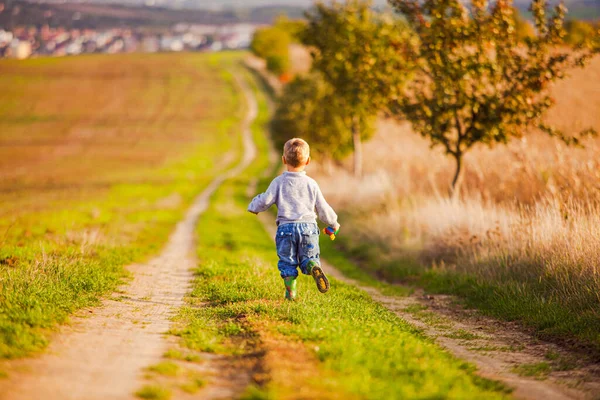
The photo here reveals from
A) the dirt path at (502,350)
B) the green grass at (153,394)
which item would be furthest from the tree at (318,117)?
the green grass at (153,394)

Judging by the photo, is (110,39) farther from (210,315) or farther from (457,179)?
(210,315)

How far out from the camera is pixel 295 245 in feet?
24.2

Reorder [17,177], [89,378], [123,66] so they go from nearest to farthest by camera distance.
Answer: [89,378]
[17,177]
[123,66]

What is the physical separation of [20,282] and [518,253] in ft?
26.8

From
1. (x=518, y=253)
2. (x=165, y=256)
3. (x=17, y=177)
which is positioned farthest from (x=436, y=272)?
(x=17, y=177)

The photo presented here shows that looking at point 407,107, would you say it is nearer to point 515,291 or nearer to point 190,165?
point 515,291

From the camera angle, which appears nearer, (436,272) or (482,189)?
(436,272)

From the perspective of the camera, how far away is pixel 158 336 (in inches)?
240

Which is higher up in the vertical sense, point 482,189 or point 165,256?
point 482,189

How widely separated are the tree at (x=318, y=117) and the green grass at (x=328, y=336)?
18.1 meters

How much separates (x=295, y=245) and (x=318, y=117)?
897 inches

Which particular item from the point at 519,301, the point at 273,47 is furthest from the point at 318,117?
the point at 273,47

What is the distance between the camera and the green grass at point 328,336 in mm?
4410

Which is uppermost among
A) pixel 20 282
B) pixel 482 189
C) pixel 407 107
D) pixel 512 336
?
pixel 407 107
